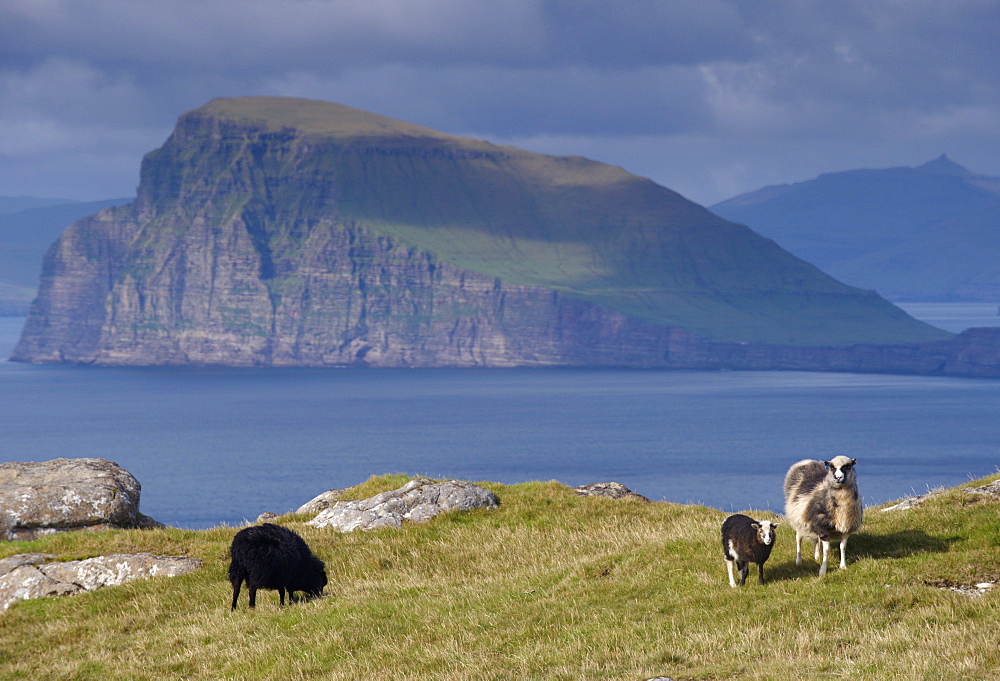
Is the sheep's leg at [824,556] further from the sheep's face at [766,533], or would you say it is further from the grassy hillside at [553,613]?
the sheep's face at [766,533]

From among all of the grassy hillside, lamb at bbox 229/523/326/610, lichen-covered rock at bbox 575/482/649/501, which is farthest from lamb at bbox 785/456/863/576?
lichen-covered rock at bbox 575/482/649/501

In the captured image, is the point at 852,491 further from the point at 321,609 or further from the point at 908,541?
the point at 321,609

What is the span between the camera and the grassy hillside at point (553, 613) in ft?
46.4

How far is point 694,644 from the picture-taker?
47.9 feet

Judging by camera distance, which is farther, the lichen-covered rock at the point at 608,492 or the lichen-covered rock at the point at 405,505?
the lichen-covered rock at the point at 608,492

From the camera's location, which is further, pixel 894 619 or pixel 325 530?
pixel 325 530

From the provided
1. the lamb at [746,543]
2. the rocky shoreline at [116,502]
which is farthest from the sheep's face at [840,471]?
the rocky shoreline at [116,502]

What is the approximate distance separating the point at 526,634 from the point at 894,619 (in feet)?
18.8

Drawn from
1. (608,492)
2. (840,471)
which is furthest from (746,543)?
(608,492)

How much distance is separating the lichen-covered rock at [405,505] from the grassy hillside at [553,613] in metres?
1.80

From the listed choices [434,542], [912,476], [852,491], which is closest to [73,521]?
[434,542]

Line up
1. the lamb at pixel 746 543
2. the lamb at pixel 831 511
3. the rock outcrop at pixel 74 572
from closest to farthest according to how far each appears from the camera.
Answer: the lamb at pixel 746 543 < the lamb at pixel 831 511 < the rock outcrop at pixel 74 572

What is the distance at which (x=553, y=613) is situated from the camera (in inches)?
678

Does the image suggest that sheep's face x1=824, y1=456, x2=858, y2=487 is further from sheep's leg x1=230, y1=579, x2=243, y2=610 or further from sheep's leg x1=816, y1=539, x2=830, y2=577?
sheep's leg x1=230, y1=579, x2=243, y2=610
